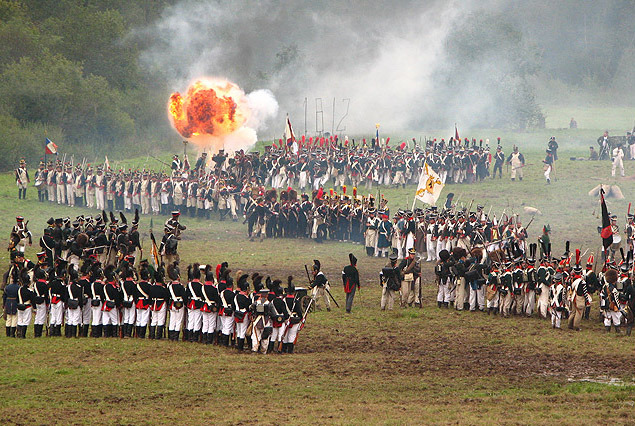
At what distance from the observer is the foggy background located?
77375 mm

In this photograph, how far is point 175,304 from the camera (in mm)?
20266

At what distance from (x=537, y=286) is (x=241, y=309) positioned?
8.51 metres

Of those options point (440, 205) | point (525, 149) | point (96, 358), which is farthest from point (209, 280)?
point (525, 149)

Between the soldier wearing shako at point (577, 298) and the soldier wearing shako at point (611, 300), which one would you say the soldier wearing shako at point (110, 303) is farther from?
the soldier wearing shako at point (611, 300)

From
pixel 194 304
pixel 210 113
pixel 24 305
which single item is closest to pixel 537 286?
pixel 194 304

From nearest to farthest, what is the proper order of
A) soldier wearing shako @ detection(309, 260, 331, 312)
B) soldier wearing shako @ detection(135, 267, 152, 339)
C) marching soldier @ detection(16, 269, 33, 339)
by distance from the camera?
1. marching soldier @ detection(16, 269, 33, 339)
2. soldier wearing shako @ detection(135, 267, 152, 339)
3. soldier wearing shako @ detection(309, 260, 331, 312)

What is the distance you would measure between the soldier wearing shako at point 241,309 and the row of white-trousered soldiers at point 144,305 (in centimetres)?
2

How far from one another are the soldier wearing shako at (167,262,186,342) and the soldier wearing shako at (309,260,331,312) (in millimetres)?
3779

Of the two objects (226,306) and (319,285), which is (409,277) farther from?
(226,306)

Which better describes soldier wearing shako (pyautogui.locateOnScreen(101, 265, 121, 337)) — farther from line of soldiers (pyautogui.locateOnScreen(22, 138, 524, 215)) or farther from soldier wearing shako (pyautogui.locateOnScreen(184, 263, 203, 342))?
line of soldiers (pyautogui.locateOnScreen(22, 138, 524, 215))

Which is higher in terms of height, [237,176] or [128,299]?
[237,176]

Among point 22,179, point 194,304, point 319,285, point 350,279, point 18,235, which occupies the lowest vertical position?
point 194,304

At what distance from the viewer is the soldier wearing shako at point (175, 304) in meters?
20.3

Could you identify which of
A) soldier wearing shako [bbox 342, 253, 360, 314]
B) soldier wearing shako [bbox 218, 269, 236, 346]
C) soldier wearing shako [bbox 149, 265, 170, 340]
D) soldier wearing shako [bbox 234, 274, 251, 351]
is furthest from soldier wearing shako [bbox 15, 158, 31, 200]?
soldier wearing shako [bbox 234, 274, 251, 351]
